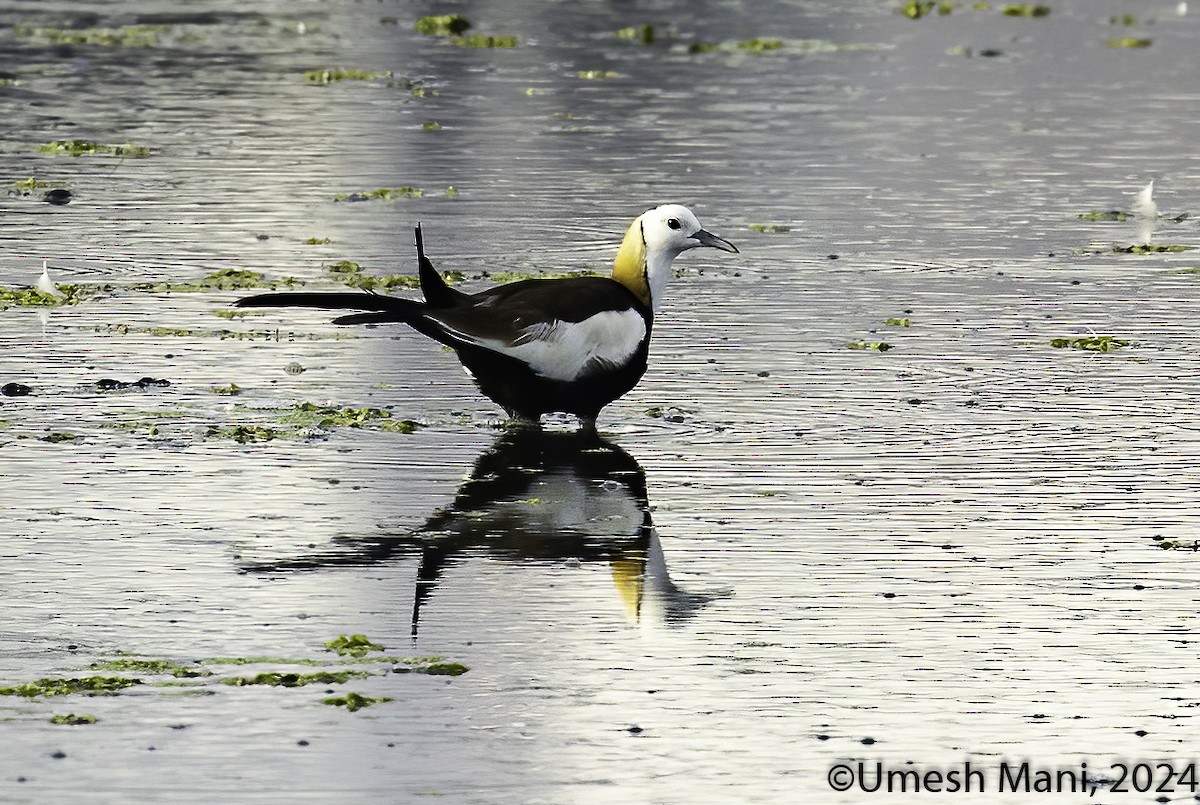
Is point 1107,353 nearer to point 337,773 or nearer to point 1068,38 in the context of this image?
point 337,773

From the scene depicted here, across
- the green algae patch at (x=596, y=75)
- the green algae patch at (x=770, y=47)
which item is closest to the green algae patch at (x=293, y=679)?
the green algae patch at (x=596, y=75)

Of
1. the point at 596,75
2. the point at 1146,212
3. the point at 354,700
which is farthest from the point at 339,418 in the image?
the point at 596,75

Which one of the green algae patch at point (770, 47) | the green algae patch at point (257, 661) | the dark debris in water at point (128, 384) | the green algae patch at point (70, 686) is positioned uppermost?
the green algae patch at point (770, 47)

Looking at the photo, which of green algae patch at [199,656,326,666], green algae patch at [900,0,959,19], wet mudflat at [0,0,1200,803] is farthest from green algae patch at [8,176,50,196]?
green algae patch at [900,0,959,19]

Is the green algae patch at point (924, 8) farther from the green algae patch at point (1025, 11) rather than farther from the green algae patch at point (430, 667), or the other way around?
the green algae patch at point (430, 667)

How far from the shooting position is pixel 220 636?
8.48 m

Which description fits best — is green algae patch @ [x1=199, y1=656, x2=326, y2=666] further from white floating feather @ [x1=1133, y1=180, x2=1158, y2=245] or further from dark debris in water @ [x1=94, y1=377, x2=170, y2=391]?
white floating feather @ [x1=1133, y1=180, x2=1158, y2=245]

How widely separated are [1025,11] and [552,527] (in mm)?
29424

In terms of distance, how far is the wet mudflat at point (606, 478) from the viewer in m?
7.58

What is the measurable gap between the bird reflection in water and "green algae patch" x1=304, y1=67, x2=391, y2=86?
1699cm

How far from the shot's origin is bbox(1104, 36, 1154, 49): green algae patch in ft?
109

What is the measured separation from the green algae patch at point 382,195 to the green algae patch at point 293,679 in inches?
463

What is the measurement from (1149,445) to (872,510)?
1.96 metres

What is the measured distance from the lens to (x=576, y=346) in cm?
1190
